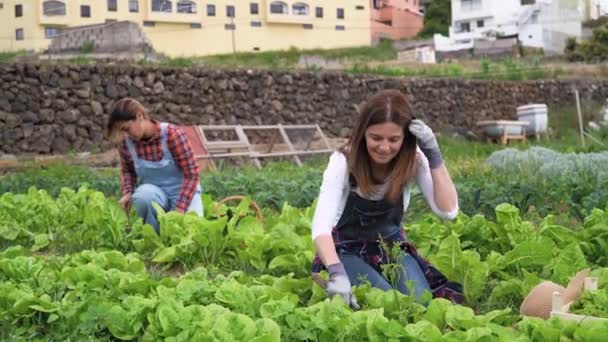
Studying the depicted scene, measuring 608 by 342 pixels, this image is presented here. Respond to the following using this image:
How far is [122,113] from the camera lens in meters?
4.93

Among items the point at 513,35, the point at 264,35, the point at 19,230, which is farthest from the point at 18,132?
the point at 513,35

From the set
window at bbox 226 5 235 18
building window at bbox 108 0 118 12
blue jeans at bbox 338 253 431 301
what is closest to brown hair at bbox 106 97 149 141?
blue jeans at bbox 338 253 431 301

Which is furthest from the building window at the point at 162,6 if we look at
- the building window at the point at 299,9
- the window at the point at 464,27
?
Answer: the window at the point at 464,27

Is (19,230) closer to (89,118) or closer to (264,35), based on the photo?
(89,118)

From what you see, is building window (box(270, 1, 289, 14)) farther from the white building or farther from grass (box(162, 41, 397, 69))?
the white building

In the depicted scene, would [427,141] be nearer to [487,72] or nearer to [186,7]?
[487,72]

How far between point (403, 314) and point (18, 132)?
11.6m

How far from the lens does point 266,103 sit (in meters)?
17.1

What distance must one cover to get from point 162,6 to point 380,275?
82.0 ft

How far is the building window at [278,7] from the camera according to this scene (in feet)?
103

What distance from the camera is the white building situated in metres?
43.0

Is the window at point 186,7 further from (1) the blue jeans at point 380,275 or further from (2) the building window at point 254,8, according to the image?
(1) the blue jeans at point 380,275

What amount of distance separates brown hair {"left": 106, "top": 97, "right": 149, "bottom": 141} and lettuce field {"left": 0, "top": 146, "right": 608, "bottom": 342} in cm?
48

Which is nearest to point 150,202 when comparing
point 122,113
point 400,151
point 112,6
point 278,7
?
point 122,113
